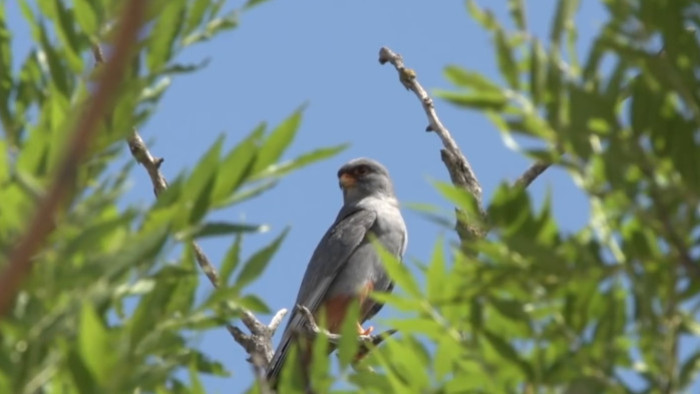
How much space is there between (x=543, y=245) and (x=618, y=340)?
249 millimetres

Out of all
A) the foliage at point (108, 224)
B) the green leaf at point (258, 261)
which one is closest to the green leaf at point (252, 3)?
the foliage at point (108, 224)

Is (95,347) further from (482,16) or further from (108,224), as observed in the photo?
(482,16)

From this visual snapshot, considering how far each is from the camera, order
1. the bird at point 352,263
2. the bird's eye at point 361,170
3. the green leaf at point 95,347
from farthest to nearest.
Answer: the bird's eye at point 361,170 → the bird at point 352,263 → the green leaf at point 95,347

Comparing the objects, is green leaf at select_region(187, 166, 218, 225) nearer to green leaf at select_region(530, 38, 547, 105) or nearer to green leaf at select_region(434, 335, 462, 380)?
green leaf at select_region(434, 335, 462, 380)

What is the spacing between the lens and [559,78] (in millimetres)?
1587

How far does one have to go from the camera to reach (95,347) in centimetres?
133

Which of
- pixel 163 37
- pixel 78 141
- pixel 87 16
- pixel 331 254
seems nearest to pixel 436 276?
pixel 163 37

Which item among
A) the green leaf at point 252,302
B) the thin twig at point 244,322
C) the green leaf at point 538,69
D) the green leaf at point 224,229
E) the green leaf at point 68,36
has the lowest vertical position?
the thin twig at point 244,322

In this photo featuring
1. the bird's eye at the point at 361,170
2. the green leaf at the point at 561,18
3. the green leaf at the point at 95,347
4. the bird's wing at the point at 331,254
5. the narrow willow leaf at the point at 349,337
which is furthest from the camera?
the bird's eye at the point at 361,170

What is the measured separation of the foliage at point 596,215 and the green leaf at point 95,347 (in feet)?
1.99

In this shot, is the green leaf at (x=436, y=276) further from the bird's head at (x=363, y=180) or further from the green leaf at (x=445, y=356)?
the bird's head at (x=363, y=180)

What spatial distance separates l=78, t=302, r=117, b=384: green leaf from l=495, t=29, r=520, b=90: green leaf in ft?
2.47

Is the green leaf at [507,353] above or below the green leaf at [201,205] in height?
below

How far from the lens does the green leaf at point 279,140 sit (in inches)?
78.3
